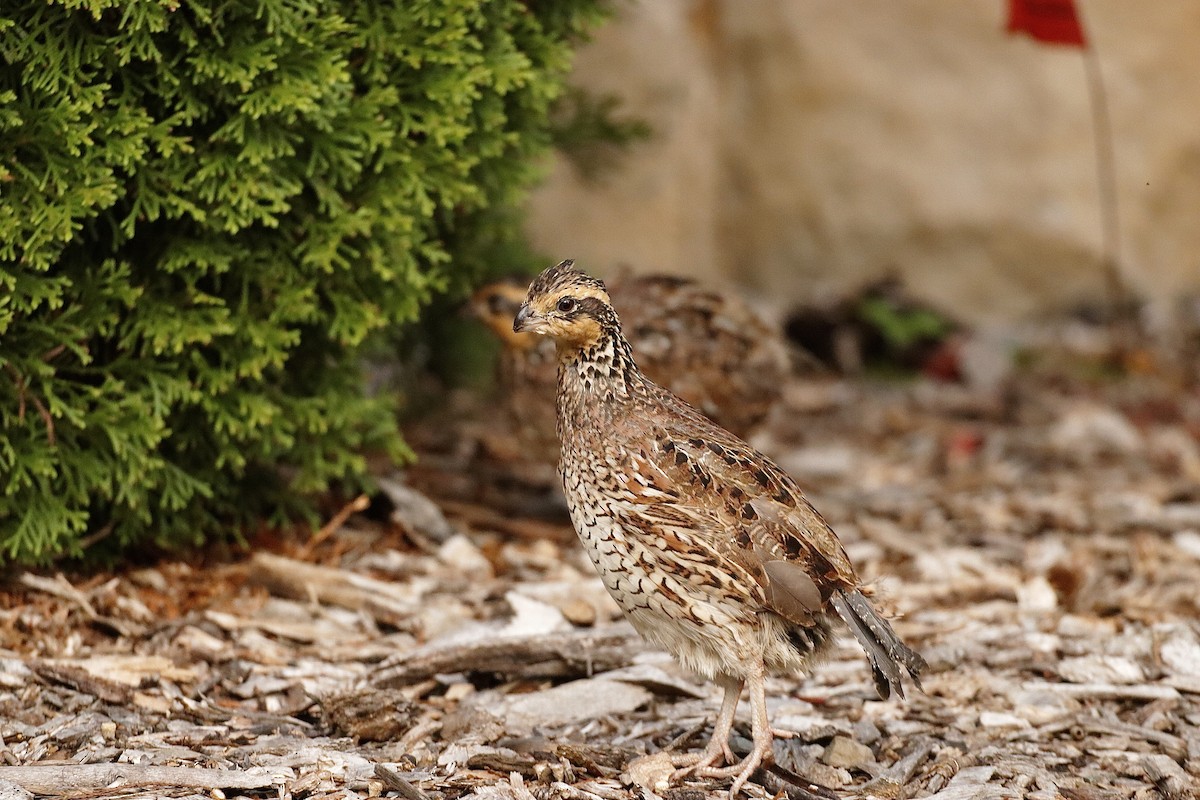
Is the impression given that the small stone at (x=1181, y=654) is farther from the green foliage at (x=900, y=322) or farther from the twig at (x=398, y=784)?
the green foliage at (x=900, y=322)

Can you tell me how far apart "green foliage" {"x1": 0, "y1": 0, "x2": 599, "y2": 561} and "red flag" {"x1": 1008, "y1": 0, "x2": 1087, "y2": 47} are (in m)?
3.22

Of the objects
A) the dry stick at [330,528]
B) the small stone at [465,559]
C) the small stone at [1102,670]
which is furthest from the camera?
the small stone at [465,559]

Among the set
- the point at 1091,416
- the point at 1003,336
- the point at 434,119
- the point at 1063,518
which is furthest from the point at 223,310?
the point at 1003,336

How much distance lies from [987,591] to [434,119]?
297 cm

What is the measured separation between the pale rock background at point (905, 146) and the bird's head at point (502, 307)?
2599 millimetres

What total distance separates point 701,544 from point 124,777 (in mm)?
1706

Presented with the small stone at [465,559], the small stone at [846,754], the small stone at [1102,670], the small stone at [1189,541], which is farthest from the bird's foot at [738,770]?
the small stone at [1189,541]

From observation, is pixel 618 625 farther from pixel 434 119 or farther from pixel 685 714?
pixel 434 119

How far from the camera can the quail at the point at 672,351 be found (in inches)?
251

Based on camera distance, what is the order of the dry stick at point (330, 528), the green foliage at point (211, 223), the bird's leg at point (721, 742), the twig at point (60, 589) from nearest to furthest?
the bird's leg at point (721, 742)
the green foliage at point (211, 223)
the twig at point (60, 589)
the dry stick at point (330, 528)

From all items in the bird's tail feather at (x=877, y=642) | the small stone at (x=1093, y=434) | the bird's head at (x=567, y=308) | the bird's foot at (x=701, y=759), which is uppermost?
the small stone at (x=1093, y=434)

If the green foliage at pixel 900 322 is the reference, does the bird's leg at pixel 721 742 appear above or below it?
below

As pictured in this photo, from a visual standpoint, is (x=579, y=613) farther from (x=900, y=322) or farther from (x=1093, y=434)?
(x=900, y=322)

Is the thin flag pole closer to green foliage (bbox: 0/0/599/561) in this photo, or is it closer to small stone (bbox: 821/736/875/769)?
green foliage (bbox: 0/0/599/561)
